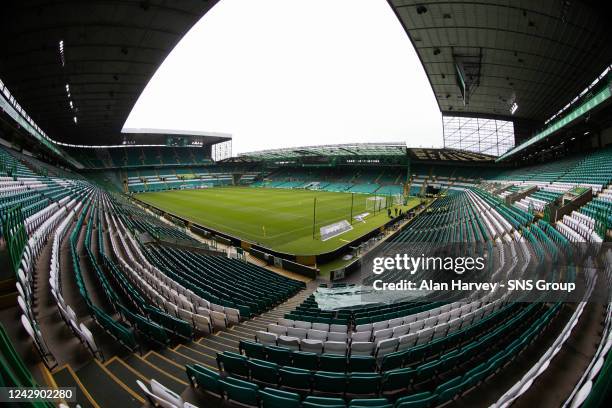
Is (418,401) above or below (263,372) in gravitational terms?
above

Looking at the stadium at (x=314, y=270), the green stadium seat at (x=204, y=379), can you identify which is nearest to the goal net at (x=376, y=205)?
the stadium at (x=314, y=270)

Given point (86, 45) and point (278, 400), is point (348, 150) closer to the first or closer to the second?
point (86, 45)

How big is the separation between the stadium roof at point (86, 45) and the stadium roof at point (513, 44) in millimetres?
13453

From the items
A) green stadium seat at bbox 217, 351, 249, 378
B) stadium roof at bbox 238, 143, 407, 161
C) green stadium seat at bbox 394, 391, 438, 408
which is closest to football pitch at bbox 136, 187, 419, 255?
stadium roof at bbox 238, 143, 407, 161

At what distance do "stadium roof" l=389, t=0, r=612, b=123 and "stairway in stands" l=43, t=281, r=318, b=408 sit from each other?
1882cm

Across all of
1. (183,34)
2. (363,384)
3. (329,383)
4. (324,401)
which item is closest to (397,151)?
(183,34)

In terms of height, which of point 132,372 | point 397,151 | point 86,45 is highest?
point 86,45

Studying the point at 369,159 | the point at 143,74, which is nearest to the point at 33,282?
the point at 143,74

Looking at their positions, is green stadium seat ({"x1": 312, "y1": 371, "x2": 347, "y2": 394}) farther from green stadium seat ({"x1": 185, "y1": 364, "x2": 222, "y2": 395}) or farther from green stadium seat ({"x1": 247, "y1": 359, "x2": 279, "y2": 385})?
green stadium seat ({"x1": 185, "y1": 364, "x2": 222, "y2": 395})

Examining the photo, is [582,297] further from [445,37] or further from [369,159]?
[369,159]

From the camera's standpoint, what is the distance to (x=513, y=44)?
674 inches

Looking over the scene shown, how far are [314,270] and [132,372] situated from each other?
11359 millimetres

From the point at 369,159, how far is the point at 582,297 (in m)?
57.5

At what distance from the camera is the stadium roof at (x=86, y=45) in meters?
11.8
